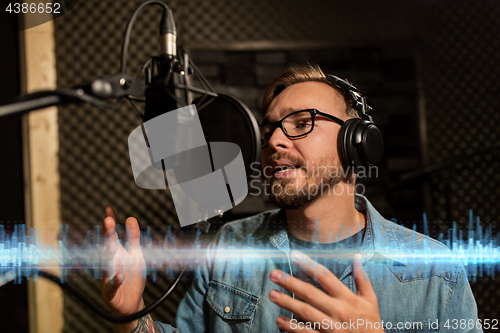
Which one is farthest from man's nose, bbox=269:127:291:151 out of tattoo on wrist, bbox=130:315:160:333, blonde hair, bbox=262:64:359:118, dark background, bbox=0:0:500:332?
dark background, bbox=0:0:500:332

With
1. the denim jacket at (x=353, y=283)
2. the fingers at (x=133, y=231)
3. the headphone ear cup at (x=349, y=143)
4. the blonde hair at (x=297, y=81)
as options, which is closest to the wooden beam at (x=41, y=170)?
the denim jacket at (x=353, y=283)

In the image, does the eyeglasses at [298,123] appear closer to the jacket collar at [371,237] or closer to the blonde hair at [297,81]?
the blonde hair at [297,81]

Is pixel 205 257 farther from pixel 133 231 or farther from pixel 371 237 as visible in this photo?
pixel 371 237

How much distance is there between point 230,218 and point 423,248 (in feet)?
3.05

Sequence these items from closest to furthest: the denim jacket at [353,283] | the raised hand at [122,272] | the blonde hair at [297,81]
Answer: the raised hand at [122,272] < the denim jacket at [353,283] < the blonde hair at [297,81]

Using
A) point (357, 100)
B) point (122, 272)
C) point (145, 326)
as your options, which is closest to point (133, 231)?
point (122, 272)

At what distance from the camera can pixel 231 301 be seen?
3.08ft

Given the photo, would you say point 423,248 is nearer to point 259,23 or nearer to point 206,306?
point 206,306

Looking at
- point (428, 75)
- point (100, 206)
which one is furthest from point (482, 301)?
point (100, 206)

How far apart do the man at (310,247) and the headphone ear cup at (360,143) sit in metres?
0.06

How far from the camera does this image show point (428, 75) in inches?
66.1

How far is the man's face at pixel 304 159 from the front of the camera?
0.91 m

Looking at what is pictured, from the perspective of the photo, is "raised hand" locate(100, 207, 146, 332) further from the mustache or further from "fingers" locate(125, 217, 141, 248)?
the mustache

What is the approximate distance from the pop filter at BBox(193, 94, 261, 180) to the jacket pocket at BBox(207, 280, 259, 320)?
1.68ft
